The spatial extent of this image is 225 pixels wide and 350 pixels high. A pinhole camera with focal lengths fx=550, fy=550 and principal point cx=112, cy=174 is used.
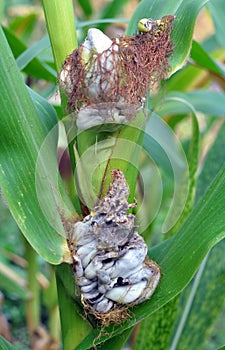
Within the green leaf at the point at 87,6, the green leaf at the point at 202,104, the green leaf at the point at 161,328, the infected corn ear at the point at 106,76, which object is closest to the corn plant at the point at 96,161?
the infected corn ear at the point at 106,76

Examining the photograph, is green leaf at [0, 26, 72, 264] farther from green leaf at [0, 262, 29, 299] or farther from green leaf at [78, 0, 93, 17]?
green leaf at [78, 0, 93, 17]

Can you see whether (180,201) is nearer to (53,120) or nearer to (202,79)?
(53,120)

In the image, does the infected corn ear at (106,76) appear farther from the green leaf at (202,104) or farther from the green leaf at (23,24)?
the green leaf at (23,24)

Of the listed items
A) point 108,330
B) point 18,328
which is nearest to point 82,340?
point 108,330

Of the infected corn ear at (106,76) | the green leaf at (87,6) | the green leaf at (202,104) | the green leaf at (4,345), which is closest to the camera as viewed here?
the infected corn ear at (106,76)

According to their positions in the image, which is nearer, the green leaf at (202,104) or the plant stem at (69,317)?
the plant stem at (69,317)

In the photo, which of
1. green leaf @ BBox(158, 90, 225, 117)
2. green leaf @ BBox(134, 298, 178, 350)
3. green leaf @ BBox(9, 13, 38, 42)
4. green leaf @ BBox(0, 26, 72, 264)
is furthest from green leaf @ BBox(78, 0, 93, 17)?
green leaf @ BBox(0, 26, 72, 264)

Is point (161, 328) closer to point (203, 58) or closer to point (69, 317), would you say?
Result: point (69, 317)
